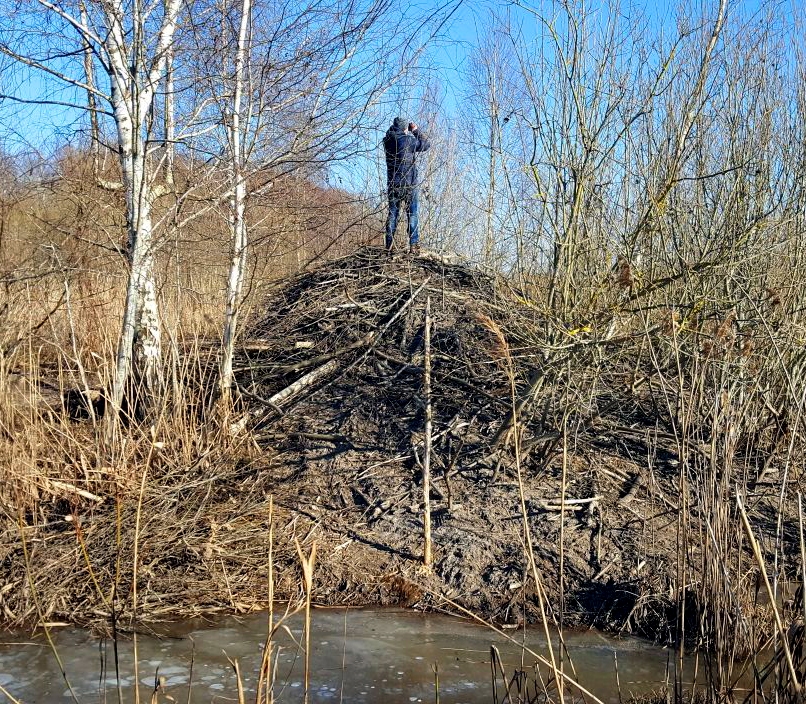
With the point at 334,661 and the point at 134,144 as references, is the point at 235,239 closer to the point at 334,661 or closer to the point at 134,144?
the point at 134,144

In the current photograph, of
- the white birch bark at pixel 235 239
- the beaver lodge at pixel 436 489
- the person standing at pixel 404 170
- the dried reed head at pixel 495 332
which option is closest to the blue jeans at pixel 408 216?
the person standing at pixel 404 170

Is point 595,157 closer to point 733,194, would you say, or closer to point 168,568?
point 733,194

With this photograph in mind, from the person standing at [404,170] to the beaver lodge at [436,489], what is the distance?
115cm

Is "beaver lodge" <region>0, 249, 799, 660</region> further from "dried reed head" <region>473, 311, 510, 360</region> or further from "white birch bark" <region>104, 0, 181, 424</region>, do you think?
"white birch bark" <region>104, 0, 181, 424</region>

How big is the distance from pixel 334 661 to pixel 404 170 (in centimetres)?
528

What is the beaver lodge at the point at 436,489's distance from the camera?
496 centimetres

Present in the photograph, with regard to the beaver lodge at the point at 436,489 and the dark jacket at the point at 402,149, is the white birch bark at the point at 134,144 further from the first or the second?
the dark jacket at the point at 402,149

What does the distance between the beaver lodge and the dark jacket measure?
62.0 inches

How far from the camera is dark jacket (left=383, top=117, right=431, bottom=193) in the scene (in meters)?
8.43

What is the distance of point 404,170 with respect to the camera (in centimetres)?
834

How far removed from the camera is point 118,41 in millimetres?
4949

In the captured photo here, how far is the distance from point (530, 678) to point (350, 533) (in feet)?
6.27

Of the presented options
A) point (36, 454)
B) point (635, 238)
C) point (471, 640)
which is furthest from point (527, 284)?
point (36, 454)

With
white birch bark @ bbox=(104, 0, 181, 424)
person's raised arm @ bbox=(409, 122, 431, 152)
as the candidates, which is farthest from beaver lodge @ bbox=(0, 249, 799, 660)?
person's raised arm @ bbox=(409, 122, 431, 152)
